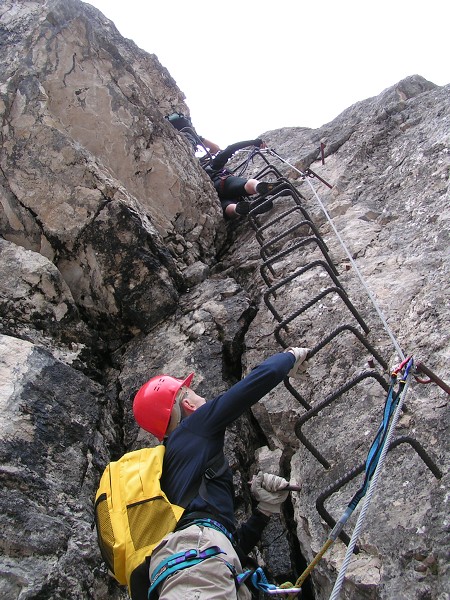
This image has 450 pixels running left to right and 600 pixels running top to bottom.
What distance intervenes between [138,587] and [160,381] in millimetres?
1393

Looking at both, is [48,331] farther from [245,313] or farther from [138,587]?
[138,587]

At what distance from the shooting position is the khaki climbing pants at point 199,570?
241 centimetres

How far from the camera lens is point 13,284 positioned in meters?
4.96

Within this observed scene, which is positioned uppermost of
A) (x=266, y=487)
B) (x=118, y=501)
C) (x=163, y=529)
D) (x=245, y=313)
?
(x=245, y=313)

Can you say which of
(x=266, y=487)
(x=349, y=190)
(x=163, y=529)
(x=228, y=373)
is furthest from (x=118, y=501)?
Result: (x=349, y=190)

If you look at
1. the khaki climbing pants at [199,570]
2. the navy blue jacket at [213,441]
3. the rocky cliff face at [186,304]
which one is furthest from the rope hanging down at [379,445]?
the navy blue jacket at [213,441]

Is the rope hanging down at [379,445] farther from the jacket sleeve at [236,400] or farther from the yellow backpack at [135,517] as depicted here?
the yellow backpack at [135,517]

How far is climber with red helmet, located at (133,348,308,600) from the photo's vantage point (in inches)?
97.9

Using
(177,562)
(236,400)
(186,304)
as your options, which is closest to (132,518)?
(177,562)

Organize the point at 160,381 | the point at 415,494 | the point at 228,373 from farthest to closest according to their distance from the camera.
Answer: the point at 228,373, the point at 160,381, the point at 415,494

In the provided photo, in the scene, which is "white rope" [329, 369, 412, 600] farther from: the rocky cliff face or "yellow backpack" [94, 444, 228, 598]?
"yellow backpack" [94, 444, 228, 598]

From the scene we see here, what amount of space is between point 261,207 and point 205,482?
464 cm

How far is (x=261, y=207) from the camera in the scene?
697 cm

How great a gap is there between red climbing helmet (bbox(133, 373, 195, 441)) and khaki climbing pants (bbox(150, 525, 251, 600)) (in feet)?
3.36
